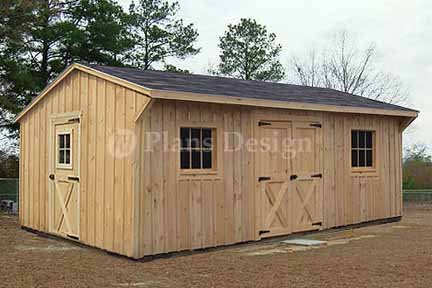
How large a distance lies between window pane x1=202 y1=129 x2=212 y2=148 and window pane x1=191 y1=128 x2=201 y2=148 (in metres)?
0.08

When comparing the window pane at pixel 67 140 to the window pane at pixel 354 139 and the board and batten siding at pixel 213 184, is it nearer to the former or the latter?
the board and batten siding at pixel 213 184

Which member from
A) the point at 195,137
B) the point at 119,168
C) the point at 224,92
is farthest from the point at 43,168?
the point at 224,92

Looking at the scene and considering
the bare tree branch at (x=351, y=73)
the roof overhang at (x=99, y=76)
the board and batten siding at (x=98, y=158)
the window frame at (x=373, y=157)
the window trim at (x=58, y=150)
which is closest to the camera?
the roof overhang at (x=99, y=76)

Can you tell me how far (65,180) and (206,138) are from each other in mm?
2516

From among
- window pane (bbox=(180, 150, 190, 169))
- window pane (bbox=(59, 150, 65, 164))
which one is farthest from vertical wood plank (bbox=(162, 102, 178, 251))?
window pane (bbox=(59, 150, 65, 164))

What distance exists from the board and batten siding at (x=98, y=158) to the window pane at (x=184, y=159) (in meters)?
0.81

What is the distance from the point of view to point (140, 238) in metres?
7.50

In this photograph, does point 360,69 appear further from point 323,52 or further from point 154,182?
point 154,182

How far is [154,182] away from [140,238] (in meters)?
0.77

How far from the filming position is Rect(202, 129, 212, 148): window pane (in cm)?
834

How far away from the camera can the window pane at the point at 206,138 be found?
27.4 feet

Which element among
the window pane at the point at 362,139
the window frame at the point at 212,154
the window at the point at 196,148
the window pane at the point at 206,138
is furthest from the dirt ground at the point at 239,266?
the window pane at the point at 362,139

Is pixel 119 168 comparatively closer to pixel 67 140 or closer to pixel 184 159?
pixel 184 159

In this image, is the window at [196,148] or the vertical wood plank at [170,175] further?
the window at [196,148]
